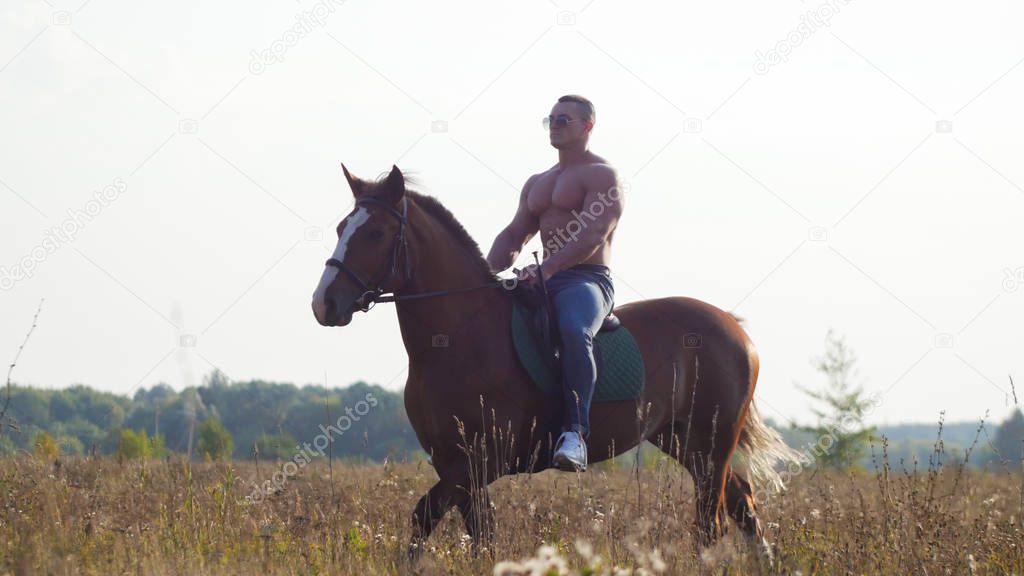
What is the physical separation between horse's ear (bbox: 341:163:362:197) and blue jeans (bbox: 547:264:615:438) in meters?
1.56

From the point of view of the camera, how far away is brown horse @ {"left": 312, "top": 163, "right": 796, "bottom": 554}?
23.1ft

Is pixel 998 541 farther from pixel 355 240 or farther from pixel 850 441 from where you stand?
pixel 850 441

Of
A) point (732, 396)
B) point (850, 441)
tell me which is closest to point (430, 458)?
point (732, 396)

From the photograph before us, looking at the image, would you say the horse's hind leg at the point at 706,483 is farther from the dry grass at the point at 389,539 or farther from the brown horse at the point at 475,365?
the dry grass at the point at 389,539

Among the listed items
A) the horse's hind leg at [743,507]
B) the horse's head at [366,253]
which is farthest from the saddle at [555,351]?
the horse's hind leg at [743,507]

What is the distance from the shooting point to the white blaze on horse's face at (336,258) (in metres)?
6.81

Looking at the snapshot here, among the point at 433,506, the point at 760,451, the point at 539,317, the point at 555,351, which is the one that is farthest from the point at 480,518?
the point at 760,451

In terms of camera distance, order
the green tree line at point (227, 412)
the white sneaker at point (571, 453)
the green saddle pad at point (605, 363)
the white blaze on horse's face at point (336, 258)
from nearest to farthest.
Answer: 1. the white blaze on horse's face at point (336, 258)
2. the white sneaker at point (571, 453)
3. the green saddle pad at point (605, 363)
4. the green tree line at point (227, 412)

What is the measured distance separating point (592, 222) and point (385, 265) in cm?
159

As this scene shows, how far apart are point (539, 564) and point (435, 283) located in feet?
14.4

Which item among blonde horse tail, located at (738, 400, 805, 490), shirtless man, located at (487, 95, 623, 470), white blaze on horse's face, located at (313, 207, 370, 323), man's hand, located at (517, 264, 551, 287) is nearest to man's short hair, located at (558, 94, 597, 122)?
shirtless man, located at (487, 95, 623, 470)

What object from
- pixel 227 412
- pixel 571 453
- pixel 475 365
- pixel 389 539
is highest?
pixel 227 412

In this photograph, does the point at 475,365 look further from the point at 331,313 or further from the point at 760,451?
the point at 760,451

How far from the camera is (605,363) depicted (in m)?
8.05
